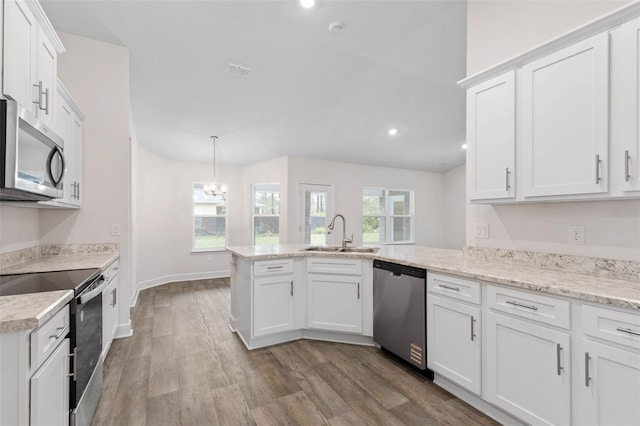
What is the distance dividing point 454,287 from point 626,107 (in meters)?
1.37

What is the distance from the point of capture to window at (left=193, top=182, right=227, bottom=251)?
20.3 ft

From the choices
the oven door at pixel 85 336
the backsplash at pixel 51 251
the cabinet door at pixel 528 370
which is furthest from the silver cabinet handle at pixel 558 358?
the backsplash at pixel 51 251

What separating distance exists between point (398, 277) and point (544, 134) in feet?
4.78

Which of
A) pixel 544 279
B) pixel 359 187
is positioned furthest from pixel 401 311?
pixel 359 187

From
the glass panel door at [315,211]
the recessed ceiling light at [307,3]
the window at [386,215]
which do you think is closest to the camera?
the recessed ceiling light at [307,3]

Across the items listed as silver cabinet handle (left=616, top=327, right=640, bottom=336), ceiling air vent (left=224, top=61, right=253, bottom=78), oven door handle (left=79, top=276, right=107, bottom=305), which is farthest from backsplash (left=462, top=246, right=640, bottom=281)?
ceiling air vent (left=224, top=61, right=253, bottom=78)

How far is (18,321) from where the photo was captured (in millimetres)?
1036

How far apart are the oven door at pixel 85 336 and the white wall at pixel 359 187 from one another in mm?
4040

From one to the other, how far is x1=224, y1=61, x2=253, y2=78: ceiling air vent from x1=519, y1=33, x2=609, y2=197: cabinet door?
269 centimetres

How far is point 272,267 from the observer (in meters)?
2.84

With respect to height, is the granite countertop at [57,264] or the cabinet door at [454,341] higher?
the granite countertop at [57,264]

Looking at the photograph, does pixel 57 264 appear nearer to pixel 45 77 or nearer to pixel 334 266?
pixel 45 77

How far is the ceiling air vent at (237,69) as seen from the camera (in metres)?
3.19

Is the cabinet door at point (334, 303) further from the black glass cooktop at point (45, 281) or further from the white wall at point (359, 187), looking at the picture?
the white wall at point (359, 187)
